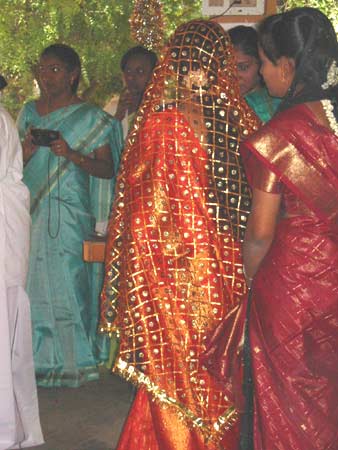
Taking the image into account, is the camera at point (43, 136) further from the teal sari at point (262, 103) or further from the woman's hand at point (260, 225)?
the woman's hand at point (260, 225)

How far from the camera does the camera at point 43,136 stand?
4.98m

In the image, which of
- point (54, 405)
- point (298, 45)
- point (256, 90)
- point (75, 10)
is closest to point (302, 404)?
point (298, 45)

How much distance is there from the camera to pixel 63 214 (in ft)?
17.0

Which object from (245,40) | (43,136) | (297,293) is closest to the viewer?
(297,293)

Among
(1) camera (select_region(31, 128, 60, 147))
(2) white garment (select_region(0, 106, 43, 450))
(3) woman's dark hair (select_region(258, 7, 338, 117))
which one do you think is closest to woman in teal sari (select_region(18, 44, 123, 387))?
(1) camera (select_region(31, 128, 60, 147))

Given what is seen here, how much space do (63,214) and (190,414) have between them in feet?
7.31

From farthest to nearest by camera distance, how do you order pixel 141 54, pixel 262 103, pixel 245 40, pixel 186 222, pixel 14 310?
pixel 141 54
pixel 262 103
pixel 245 40
pixel 14 310
pixel 186 222

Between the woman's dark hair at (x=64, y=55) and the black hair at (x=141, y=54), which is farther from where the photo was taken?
the black hair at (x=141, y=54)

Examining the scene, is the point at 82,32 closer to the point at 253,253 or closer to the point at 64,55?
the point at 64,55

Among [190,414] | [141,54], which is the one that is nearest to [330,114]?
[190,414]

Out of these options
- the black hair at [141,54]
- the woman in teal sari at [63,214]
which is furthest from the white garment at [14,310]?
the black hair at [141,54]

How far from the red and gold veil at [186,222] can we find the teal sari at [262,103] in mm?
1116

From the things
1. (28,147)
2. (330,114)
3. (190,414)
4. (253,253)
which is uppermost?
(330,114)

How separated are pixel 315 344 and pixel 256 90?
2029 millimetres
